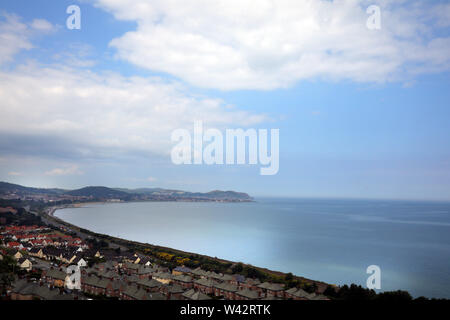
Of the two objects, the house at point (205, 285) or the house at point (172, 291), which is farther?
the house at point (205, 285)

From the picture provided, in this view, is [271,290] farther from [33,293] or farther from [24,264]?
[24,264]

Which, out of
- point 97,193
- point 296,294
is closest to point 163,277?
point 296,294

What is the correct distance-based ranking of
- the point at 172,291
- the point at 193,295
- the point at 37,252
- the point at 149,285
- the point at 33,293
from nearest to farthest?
the point at 33,293, the point at 193,295, the point at 172,291, the point at 149,285, the point at 37,252

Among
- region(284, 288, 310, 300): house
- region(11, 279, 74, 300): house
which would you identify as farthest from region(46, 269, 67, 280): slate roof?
region(284, 288, 310, 300): house

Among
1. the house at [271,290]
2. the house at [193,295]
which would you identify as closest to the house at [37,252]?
the house at [193,295]

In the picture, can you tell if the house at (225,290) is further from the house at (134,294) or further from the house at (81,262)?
the house at (81,262)

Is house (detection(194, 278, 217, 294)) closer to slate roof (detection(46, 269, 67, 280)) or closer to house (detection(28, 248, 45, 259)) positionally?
slate roof (detection(46, 269, 67, 280))

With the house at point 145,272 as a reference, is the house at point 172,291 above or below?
above
